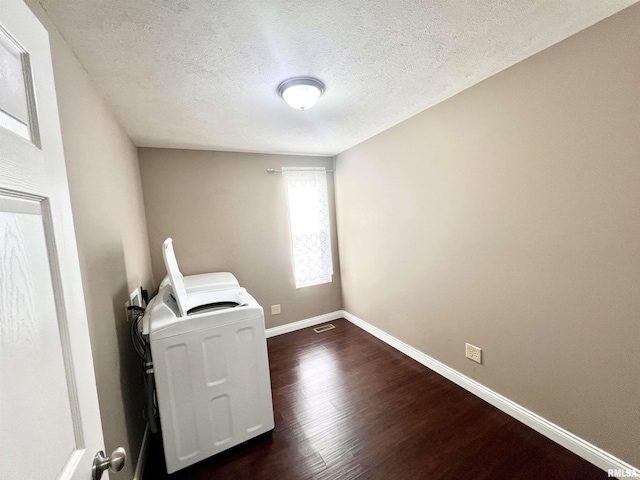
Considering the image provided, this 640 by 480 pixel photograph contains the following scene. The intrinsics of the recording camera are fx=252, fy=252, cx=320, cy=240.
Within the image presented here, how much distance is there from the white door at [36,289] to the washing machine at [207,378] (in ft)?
2.49

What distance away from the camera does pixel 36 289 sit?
1.61ft

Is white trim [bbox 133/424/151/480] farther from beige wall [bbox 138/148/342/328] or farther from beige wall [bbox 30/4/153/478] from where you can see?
beige wall [bbox 138/148/342/328]

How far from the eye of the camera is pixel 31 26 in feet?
1.83

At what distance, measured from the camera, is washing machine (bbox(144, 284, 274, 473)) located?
1.38 meters

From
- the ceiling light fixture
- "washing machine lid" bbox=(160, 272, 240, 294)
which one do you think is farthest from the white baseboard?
the ceiling light fixture

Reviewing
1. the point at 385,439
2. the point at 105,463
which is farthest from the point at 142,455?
the point at 385,439

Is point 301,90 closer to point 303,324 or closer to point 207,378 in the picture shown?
point 207,378

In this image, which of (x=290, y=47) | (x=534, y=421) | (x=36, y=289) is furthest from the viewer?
(x=534, y=421)

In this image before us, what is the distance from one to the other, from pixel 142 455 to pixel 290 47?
2.41 meters

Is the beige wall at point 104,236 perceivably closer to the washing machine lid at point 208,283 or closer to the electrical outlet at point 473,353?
the washing machine lid at point 208,283

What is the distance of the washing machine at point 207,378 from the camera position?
138cm

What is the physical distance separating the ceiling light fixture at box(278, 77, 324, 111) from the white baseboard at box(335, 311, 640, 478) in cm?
231

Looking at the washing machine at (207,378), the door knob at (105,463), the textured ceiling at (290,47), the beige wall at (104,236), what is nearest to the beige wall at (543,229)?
the textured ceiling at (290,47)

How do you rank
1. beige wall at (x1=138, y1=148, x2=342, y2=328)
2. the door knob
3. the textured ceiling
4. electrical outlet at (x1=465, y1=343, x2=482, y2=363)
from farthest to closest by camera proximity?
1. beige wall at (x1=138, y1=148, x2=342, y2=328)
2. electrical outlet at (x1=465, y1=343, x2=482, y2=363)
3. the textured ceiling
4. the door knob
